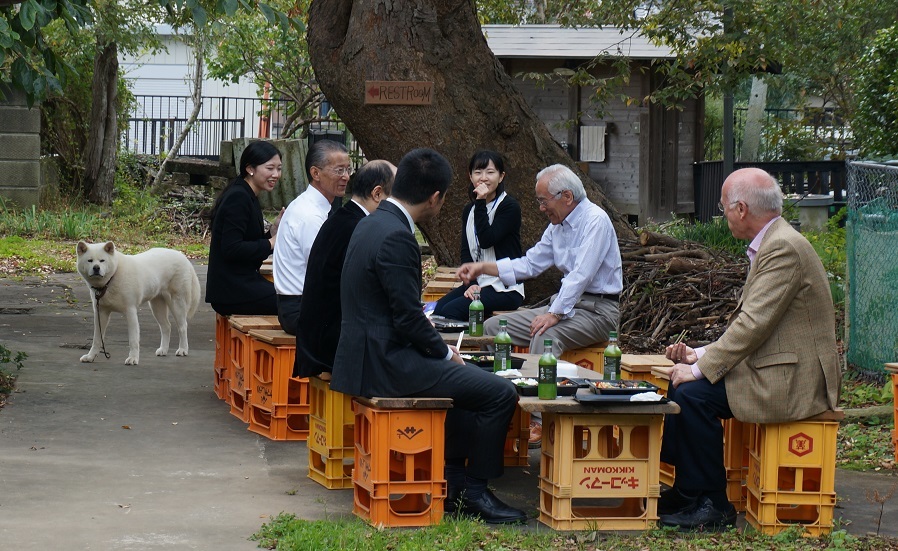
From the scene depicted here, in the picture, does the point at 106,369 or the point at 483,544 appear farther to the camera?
the point at 106,369

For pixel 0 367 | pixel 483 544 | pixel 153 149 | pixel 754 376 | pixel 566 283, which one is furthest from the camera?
pixel 153 149

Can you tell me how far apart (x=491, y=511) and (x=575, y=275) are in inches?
82.8

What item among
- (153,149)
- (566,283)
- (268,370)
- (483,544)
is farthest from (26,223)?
(483,544)

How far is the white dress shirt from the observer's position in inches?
313

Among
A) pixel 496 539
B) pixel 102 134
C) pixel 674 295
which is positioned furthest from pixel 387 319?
pixel 102 134

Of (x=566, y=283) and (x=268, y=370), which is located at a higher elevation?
(x=566, y=283)

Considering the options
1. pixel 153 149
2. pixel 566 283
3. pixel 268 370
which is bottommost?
pixel 268 370

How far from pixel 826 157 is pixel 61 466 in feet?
73.8

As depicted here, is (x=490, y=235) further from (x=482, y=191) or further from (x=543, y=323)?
(x=543, y=323)

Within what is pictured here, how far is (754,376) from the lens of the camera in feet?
19.2

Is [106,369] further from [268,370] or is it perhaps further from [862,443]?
[862,443]

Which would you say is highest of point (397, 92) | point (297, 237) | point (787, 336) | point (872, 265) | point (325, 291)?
point (397, 92)

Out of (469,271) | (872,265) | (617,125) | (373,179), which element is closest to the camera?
(373,179)

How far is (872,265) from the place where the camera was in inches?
368
